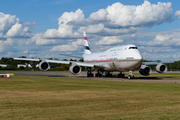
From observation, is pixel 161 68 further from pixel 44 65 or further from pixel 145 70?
pixel 44 65

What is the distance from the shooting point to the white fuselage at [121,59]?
127 ft

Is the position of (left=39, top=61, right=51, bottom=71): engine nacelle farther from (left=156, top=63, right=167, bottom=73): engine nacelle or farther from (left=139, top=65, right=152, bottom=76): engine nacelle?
(left=156, top=63, right=167, bottom=73): engine nacelle

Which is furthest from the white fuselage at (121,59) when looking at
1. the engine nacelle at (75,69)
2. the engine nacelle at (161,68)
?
the engine nacelle at (161,68)

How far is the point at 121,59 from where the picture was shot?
135ft

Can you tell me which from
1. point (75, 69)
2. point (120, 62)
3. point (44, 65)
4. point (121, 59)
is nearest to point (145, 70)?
point (120, 62)

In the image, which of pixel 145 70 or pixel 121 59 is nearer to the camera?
pixel 121 59

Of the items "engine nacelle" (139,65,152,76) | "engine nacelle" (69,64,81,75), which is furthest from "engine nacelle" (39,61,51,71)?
"engine nacelle" (139,65,152,76)

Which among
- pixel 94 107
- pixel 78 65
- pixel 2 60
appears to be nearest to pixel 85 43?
pixel 78 65

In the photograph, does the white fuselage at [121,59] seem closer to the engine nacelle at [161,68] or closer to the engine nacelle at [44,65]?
the engine nacelle at [161,68]

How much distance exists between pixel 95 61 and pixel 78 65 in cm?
757

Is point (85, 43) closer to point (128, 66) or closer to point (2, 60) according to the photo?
point (128, 66)

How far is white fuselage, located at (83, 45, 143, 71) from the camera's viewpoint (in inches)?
1522

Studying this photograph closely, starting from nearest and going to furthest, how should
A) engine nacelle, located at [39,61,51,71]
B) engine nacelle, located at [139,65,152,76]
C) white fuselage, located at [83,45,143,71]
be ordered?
white fuselage, located at [83,45,143,71]
engine nacelle, located at [139,65,152,76]
engine nacelle, located at [39,61,51,71]

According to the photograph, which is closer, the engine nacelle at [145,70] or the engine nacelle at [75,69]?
the engine nacelle at [145,70]
